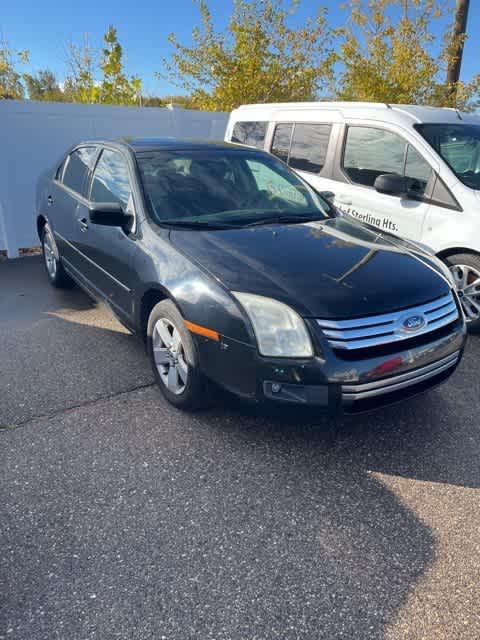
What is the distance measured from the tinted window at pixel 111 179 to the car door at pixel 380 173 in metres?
2.15

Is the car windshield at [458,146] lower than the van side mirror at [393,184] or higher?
higher

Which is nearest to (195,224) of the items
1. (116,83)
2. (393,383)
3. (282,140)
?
(393,383)

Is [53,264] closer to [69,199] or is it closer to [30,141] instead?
[69,199]

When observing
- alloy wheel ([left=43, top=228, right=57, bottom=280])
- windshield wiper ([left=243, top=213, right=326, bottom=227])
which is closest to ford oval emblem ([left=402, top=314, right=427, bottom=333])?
windshield wiper ([left=243, top=213, right=326, bottom=227])

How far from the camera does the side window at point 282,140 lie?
5.84 metres

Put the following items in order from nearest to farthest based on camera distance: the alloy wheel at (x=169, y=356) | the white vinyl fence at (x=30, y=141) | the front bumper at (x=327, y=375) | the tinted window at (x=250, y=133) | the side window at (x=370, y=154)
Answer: the front bumper at (x=327, y=375) → the alloy wheel at (x=169, y=356) → the side window at (x=370, y=154) → the tinted window at (x=250, y=133) → the white vinyl fence at (x=30, y=141)

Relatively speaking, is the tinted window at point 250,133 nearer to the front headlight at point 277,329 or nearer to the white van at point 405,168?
the white van at point 405,168

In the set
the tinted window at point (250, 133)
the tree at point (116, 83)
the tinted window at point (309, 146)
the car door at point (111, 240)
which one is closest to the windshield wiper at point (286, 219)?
the car door at point (111, 240)

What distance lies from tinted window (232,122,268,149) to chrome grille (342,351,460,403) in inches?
167

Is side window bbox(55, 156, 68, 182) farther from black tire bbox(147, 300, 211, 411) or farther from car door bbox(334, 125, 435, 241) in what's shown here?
car door bbox(334, 125, 435, 241)

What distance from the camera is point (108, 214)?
326cm

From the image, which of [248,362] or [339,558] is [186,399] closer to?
[248,362]

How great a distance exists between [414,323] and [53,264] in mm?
4118

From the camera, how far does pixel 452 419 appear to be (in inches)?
123
